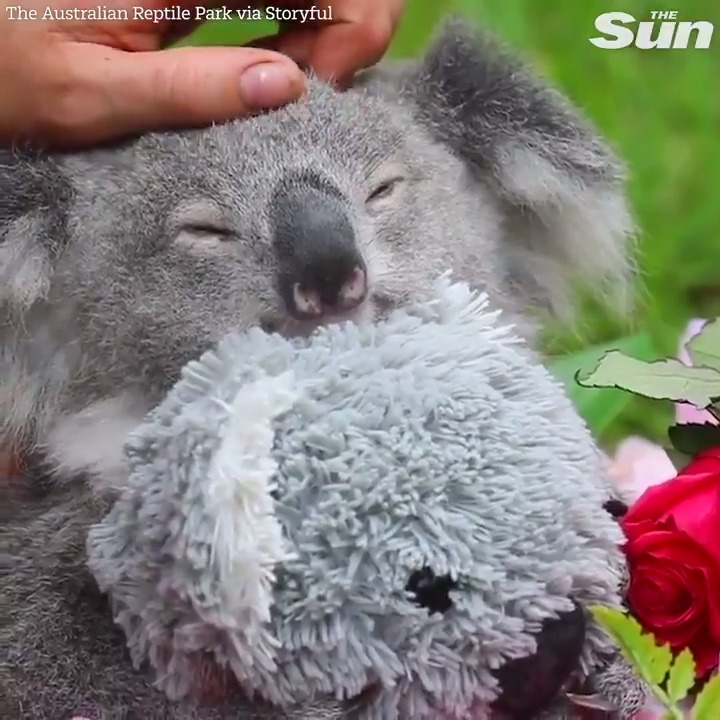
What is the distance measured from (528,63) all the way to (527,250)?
0.13m

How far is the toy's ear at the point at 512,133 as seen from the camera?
76 cm

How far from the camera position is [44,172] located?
671 mm

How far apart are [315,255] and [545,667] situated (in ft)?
0.83

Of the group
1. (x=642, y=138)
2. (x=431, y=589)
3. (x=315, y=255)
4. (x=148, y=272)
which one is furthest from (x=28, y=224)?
(x=642, y=138)

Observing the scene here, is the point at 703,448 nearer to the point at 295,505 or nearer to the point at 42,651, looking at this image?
the point at 295,505

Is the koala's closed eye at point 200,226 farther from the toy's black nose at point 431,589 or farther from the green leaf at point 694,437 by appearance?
the green leaf at point 694,437

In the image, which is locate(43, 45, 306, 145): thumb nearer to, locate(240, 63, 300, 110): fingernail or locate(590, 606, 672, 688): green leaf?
locate(240, 63, 300, 110): fingernail

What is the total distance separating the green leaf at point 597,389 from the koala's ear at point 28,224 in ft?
1.03

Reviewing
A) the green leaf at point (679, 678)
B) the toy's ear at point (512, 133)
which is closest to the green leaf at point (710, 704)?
the green leaf at point (679, 678)

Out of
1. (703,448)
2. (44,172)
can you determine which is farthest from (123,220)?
(703,448)

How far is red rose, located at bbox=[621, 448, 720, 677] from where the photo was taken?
26.2 inches

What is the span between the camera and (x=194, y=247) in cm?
65

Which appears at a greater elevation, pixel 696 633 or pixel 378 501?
pixel 378 501

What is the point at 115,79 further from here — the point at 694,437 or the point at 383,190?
the point at 694,437
